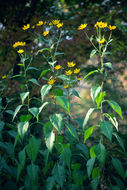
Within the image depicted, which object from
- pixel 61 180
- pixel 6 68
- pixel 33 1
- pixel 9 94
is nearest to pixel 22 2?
pixel 33 1

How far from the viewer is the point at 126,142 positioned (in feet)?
7.40

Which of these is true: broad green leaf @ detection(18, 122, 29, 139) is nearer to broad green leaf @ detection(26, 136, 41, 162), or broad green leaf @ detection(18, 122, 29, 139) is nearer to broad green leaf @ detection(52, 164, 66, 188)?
broad green leaf @ detection(26, 136, 41, 162)

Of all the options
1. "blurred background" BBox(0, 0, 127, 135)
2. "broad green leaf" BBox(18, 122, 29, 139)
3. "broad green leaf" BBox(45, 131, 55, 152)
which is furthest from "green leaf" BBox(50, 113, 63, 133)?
"blurred background" BBox(0, 0, 127, 135)

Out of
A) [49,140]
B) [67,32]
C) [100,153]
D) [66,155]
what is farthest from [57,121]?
[67,32]

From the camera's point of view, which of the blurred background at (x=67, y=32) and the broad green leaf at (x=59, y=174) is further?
the blurred background at (x=67, y=32)

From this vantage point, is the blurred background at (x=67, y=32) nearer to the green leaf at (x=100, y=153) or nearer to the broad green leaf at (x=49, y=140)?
the broad green leaf at (x=49, y=140)

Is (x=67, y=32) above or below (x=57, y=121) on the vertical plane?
above

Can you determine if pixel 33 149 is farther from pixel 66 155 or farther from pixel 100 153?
pixel 100 153

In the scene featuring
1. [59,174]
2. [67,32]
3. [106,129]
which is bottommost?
[59,174]

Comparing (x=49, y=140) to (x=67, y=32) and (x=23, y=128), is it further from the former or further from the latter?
(x=67, y=32)

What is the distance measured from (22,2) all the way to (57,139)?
2377mm

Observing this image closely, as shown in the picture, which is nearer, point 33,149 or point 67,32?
point 33,149

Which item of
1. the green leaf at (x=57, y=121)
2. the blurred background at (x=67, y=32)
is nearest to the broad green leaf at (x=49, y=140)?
the green leaf at (x=57, y=121)

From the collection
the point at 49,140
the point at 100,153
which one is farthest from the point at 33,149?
the point at 100,153
